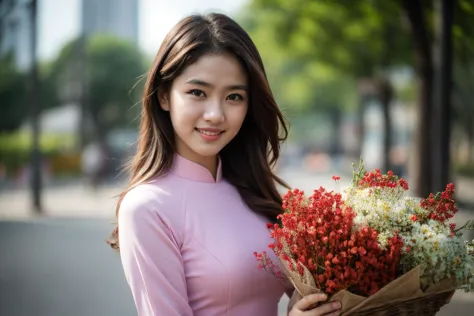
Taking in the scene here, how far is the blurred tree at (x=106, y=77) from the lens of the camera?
1849 inches

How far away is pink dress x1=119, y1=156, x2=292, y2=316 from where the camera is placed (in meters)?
2.04

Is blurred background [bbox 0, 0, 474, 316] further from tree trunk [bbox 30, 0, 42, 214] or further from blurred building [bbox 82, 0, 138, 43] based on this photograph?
blurred building [bbox 82, 0, 138, 43]

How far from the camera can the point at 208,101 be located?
2.21 m

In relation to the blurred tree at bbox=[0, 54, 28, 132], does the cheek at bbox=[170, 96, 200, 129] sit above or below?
below

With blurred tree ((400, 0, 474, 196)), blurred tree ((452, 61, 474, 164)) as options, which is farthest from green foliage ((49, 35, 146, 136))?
blurred tree ((400, 0, 474, 196))

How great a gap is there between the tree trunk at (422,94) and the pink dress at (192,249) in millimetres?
8336

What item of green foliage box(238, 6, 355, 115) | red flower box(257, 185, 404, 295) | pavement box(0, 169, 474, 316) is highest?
green foliage box(238, 6, 355, 115)

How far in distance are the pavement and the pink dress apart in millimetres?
668

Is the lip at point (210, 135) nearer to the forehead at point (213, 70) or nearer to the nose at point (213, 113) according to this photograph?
the nose at point (213, 113)

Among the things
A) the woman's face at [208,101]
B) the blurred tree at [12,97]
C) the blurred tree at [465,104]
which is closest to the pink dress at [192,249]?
the woman's face at [208,101]

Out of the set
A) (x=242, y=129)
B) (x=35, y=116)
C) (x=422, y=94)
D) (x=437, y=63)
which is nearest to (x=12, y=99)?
(x=35, y=116)

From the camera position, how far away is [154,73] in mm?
2320

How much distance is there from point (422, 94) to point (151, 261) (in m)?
9.65

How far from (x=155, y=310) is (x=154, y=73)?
2.74 ft
